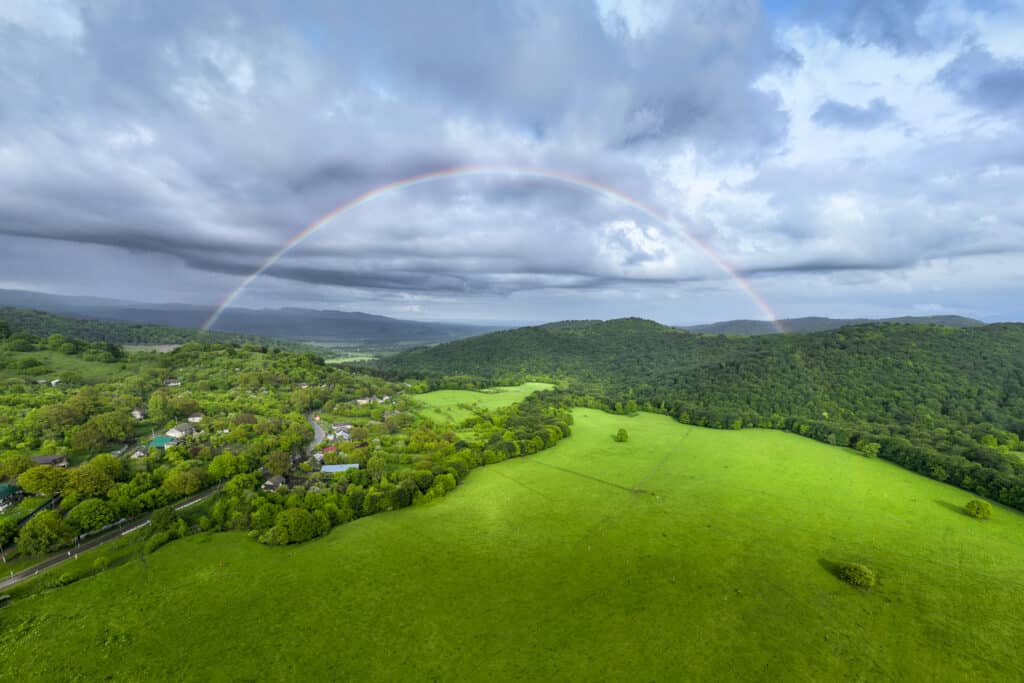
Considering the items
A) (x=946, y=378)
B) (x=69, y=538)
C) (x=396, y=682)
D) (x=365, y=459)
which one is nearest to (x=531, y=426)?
(x=365, y=459)

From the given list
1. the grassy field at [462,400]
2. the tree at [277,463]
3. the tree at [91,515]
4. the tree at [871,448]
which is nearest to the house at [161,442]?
the tree at [277,463]

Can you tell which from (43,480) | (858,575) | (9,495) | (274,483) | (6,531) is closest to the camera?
(858,575)

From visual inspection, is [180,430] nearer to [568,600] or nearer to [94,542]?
[94,542]

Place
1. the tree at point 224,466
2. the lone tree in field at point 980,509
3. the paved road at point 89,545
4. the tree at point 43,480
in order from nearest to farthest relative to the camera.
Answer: the paved road at point 89,545 < the tree at point 43,480 < the lone tree in field at point 980,509 < the tree at point 224,466

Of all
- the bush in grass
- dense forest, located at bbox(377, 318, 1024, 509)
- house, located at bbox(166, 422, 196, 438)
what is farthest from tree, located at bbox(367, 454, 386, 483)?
dense forest, located at bbox(377, 318, 1024, 509)

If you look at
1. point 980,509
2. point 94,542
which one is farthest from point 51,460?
point 980,509

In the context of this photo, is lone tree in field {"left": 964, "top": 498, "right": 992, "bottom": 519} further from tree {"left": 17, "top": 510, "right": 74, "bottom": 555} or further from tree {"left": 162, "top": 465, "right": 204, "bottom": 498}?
tree {"left": 17, "top": 510, "right": 74, "bottom": 555}

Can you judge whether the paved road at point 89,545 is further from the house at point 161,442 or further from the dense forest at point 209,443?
the house at point 161,442

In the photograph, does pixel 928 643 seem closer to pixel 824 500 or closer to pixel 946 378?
pixel 824 500
